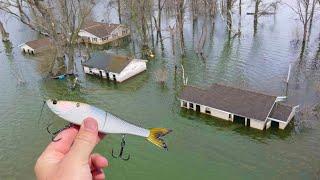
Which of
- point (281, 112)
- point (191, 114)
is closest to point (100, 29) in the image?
point (191, 114)

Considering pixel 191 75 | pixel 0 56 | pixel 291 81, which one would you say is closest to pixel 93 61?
pixel 191 75

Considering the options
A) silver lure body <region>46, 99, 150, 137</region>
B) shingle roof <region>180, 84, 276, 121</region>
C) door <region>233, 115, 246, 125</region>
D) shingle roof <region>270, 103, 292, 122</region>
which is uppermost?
silver lure body <region>46, 99, 150, 137</region>

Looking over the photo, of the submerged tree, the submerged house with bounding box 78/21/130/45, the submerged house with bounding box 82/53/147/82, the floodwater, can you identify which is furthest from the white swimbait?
the submerged house with bounding box 78/21/130/45

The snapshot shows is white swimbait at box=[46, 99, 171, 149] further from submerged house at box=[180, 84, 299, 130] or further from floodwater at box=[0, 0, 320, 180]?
submerged house at box=[180, 84, 299, 130]

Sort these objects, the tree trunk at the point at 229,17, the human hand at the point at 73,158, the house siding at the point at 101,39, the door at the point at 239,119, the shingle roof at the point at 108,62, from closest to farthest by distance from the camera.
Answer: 1. the human hand at the point at 73,158
2. the door at the point at 239,119
3. the shingle roof at the point at 108,62
4. the house siding at the point at 101,39
5. the tree trunk at the point at 229,17

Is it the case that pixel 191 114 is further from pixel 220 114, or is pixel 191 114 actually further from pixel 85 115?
pixel 85 115

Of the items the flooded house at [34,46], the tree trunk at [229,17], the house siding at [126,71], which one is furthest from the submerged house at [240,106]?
the flooded house at [34,46]

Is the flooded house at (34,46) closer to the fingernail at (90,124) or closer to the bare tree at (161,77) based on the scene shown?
the bare tree at (161,77)
